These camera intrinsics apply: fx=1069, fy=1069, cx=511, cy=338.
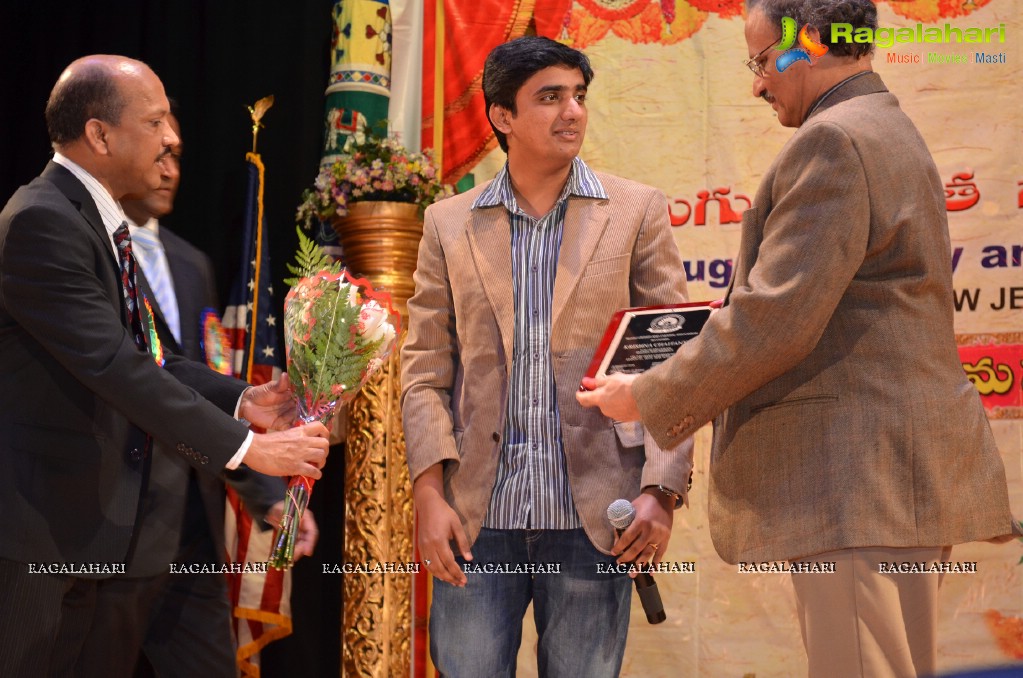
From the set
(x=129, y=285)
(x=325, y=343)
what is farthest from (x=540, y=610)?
(x=129, y=285)

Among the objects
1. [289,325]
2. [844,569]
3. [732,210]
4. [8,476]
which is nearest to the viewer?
[844,569]

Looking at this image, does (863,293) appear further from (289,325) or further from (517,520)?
(289,325)

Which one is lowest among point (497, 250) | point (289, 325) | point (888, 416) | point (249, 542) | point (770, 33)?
point (249, 542)

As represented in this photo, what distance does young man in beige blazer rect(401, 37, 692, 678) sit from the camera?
250 centimetres

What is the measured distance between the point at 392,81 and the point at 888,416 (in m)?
3.44

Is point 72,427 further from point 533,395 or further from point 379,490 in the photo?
point 379,490

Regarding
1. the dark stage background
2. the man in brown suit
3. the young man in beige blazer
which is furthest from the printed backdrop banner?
the man in brown suit

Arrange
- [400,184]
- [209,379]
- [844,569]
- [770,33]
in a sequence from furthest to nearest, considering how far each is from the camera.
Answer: [400,184]
[209,379]
[770,33]
[844,569]

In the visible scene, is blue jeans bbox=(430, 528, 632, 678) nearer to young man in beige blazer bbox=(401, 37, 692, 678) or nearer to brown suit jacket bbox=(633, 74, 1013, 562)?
young man in beige blazer bbox=(401, 37, 692, 678)

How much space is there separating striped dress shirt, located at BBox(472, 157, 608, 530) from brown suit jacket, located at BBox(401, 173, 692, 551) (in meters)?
0.03

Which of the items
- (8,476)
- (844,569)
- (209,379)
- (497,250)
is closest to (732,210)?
(497,250)

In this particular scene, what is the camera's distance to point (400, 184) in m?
4.38

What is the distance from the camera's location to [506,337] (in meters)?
2.64

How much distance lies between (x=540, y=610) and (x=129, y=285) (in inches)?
52.5
